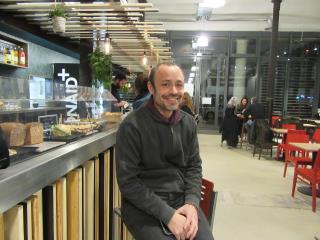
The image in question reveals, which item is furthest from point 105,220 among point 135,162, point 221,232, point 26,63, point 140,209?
point 26,63

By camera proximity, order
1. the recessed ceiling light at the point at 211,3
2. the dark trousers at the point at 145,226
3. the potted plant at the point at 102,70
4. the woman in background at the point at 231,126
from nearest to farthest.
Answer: the dark trousers at the point at 145,226, the potted plant at the point at 102,70, the recessed ceiling light at the point at 211,3, the woman in background at the point at 231,126

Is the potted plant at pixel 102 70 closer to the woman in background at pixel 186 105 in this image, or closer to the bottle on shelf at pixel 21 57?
the woman in background at pixel 186 105

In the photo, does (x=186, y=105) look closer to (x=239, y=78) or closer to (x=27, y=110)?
(x=27, y=110)

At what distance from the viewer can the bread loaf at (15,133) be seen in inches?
51.4

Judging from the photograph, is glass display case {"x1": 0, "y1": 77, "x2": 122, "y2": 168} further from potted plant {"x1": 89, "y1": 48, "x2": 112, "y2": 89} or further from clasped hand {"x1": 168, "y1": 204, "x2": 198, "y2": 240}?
potted plant {"x1": 89, "y1": 48, "x2": 112, "y2": 89}

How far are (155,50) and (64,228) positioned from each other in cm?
519

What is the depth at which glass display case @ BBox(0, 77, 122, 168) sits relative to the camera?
1.31m

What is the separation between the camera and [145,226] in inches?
60.6

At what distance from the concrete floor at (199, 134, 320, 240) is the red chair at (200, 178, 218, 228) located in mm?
1198

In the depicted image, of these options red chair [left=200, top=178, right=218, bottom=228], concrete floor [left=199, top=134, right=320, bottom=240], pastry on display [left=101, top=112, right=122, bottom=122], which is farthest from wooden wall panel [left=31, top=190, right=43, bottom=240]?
concrete floor [left=199, top=134, right=320, bottom=240]

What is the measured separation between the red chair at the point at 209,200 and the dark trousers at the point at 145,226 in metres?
0.23

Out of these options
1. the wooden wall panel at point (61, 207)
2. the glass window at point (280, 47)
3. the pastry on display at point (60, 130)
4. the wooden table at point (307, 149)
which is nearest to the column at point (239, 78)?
the glass window at point (280, 47)

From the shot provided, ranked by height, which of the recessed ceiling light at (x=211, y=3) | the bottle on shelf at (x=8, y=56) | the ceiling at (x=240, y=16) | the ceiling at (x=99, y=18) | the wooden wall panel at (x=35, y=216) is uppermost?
the ceiling at (x=240, y=16)

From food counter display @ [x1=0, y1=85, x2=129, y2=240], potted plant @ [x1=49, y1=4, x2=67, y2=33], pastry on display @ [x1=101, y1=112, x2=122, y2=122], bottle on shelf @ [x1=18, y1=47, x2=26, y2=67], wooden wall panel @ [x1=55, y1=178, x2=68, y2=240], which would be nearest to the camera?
food counter display @ [x1=0, y1=85, x2=129, y2=240]
